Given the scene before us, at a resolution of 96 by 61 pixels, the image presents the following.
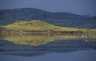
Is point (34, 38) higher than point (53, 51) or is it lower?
higher

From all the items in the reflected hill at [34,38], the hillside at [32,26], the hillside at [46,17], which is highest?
the hillside at [46,17]

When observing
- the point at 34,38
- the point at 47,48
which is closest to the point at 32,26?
the point at 34,38

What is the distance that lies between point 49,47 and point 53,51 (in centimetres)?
7

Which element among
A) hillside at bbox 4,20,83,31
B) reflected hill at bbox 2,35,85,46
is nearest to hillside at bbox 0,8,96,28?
hillside at bbox 4,20,83,31

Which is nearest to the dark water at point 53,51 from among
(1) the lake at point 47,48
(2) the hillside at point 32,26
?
(1) the lake at point 47,48

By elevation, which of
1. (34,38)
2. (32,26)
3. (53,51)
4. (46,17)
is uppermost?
(46,17)

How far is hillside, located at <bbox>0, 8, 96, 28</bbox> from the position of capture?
2.56 m

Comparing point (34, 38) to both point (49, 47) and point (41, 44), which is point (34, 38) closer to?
point (41, 44)

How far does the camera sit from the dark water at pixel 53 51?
2.54 metres

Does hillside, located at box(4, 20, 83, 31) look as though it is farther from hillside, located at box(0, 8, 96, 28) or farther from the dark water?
the dark water

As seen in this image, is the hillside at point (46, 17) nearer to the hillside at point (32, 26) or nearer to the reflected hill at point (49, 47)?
the hillside at point (32, 26)

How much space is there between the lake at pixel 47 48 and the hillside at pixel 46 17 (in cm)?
19

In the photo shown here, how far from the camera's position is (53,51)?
2580 millimetres

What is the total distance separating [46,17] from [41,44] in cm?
34
